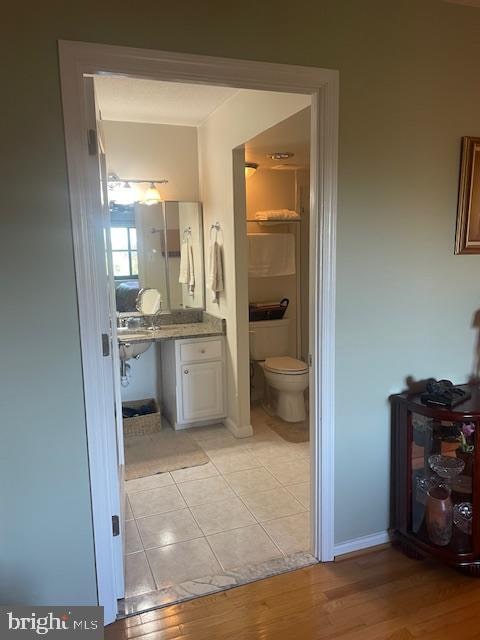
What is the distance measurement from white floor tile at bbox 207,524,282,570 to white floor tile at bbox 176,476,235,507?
0.36 m

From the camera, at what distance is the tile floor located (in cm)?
221

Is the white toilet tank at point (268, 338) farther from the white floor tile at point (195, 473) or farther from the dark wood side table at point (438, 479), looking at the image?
the dark wood side table at point (438, 479)

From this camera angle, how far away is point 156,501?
109 inches

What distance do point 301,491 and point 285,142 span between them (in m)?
2.35

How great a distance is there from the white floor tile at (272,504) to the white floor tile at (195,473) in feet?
1.24

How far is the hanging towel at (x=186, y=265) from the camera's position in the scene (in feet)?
13.3

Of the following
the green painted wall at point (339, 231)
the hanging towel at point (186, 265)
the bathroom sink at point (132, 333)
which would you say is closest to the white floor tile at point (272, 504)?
the green painted wall at point (339, 231)

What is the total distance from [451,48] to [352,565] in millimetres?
2428

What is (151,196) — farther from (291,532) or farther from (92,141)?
(291,532)

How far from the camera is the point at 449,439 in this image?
84.5 inches

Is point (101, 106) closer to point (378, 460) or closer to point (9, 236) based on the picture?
point (9, 236)

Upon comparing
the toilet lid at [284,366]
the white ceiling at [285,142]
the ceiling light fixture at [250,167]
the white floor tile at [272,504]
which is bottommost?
the white floor tile at [272,504]

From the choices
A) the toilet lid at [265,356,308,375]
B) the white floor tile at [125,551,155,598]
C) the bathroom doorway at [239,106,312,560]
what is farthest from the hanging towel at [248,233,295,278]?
the white floor tile at [125,551,155,598]

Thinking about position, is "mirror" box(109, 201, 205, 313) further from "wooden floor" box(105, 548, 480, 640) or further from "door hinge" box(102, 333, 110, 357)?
"wooden floor" box(105, 548, 480, 640)
